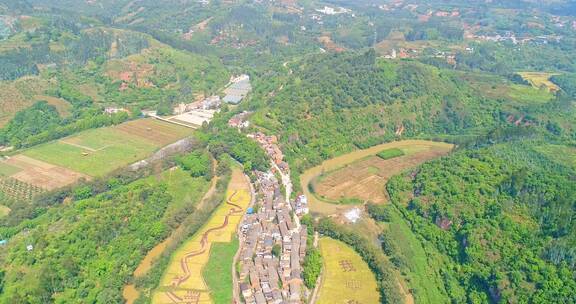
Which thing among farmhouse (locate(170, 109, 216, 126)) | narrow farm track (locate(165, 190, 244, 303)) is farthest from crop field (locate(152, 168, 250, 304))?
farmhouse (locate(170, 109, 216, 126))

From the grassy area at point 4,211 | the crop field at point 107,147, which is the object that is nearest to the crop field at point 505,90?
the crop field at point 107,147

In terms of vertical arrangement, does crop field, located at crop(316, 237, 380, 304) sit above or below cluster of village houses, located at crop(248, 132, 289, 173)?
below

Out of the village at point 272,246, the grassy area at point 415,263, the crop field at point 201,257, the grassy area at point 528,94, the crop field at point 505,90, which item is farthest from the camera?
the crop field at point 505,90

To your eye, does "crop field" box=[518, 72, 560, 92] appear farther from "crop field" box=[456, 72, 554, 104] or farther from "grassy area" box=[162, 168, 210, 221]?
"grassy area" box=[162, 168, 210, 221]

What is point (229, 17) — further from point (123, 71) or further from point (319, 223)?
point (319, 223)

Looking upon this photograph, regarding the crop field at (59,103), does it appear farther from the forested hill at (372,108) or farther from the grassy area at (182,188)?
the forested hill at (372,108)

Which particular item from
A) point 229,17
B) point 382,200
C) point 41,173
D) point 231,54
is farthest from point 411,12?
point 41,173

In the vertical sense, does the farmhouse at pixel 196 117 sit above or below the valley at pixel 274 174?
below
